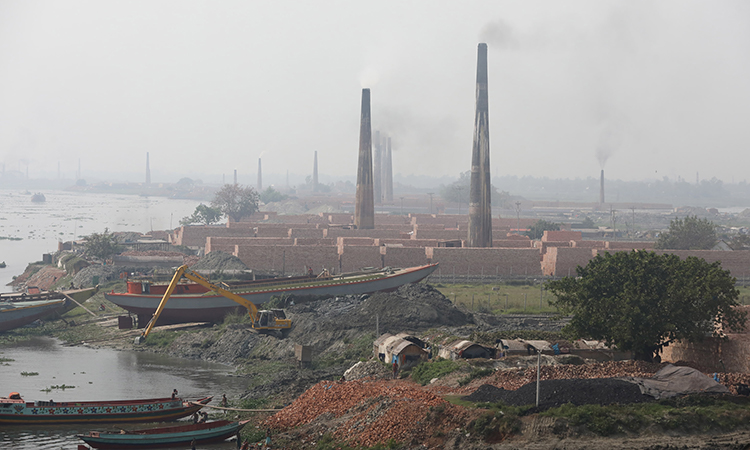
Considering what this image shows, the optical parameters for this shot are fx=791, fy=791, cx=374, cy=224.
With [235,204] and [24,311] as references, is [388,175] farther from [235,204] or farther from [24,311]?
[24,311]

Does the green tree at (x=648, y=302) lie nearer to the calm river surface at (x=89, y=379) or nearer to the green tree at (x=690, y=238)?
the calm river surface at (x=89, y=379)

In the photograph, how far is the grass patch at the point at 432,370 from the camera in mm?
22156

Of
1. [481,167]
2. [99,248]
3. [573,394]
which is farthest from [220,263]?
[573,394]

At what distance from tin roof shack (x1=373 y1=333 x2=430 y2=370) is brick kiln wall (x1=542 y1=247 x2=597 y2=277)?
947 inches

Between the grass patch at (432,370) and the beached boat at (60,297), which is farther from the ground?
the beached boat at (60,297)

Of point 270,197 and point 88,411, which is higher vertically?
point 270,197

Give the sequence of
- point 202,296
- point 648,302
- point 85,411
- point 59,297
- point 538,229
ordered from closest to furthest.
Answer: point 85,411 → point 648,302 → point 202,296 → point 59,297 → point 538,229

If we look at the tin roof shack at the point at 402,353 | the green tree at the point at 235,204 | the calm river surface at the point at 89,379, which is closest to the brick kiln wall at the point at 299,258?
the calm river surface at the point at 89,379

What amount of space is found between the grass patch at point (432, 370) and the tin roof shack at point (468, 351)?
1.39ft

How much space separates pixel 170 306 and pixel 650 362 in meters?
22.5

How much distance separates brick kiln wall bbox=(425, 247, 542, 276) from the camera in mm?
47719

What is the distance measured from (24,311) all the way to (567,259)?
29.9m

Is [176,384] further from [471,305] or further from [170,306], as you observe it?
[471,305]

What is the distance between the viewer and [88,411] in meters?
21.2
